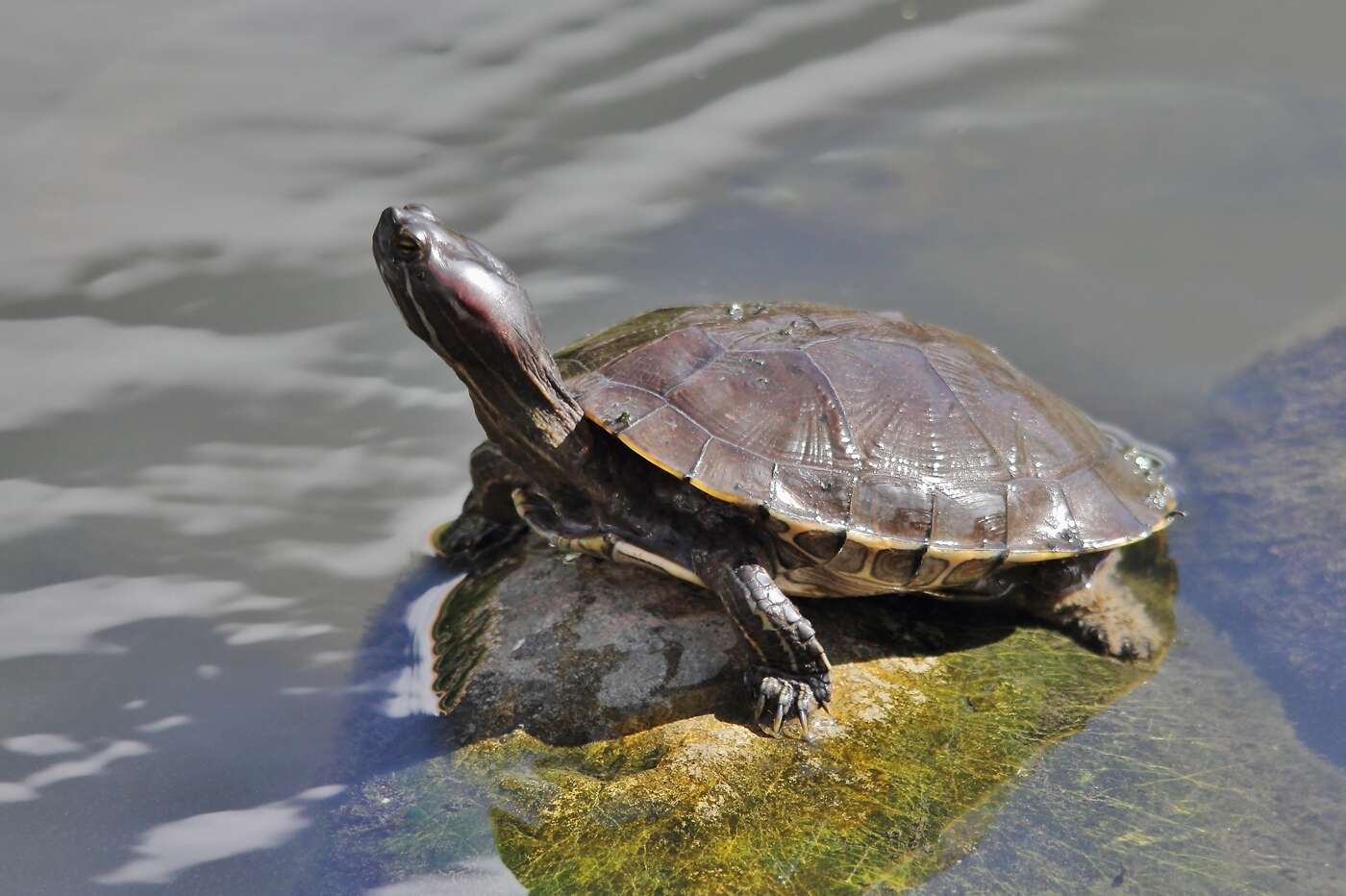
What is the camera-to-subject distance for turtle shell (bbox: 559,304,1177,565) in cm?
447

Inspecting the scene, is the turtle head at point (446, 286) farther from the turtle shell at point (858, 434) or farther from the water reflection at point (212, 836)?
the water reflection at point (212, 836)

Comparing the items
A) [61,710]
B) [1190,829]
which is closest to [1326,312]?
[1190,829]

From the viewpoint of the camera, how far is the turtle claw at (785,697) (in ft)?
13.6

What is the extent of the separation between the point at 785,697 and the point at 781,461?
2.86 ft

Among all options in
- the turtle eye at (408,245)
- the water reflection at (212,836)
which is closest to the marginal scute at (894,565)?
the turtle eye at (408,245)

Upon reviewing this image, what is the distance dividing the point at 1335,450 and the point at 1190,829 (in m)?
2.70

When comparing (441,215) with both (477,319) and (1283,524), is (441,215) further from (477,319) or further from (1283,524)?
(1283,524)

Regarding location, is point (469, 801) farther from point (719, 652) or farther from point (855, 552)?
point (855, 552)

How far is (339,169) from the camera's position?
776cm

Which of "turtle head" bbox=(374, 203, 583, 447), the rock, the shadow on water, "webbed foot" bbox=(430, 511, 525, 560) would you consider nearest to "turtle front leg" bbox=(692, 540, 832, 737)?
the shadow on water

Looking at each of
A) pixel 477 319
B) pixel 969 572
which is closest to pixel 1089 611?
pixel 969 572

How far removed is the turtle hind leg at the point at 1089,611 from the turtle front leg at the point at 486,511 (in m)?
2.19

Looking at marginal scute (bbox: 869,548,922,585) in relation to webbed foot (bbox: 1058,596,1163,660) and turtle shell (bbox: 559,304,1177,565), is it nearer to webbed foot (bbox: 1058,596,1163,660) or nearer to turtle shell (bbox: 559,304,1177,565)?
turtle shell (bbox: 559,304,1177,565)

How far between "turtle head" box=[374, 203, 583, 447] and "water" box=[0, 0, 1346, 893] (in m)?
1.44
